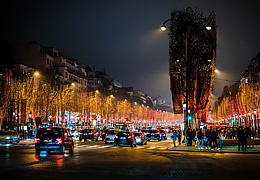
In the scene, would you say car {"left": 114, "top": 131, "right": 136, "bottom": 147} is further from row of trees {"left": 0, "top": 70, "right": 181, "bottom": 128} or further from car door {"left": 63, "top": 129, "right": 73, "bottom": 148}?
row of trees {"left": 0, "top": 70, "right": 181, "bottom": 128}

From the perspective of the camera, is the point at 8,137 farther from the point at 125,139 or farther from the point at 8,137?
the point at 125,139

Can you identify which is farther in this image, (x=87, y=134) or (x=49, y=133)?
(x=87, y=134)

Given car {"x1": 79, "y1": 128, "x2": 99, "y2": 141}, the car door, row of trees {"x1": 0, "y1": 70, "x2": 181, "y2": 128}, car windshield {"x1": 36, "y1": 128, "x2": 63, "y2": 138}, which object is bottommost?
car {"x1": 79, "y1": 128, "x2": 99, "y2": 141}

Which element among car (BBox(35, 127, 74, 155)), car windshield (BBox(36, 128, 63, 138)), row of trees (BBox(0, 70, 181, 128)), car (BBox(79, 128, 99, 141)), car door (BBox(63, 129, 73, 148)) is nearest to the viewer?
car (BBox(35, 127, 74, 155))

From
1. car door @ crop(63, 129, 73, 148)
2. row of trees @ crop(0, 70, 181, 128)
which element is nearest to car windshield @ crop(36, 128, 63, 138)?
car door @ crop(63, 129, 73, 148)

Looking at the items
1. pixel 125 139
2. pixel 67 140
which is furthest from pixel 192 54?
pixel 67 140

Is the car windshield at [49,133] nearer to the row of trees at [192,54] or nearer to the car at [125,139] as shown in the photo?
the car at [125,139]

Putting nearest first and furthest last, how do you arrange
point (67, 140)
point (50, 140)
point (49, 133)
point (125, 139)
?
1. point (50, 140)
2. point (49, 133)
3. point (67, 140)
4. point (125, 139)

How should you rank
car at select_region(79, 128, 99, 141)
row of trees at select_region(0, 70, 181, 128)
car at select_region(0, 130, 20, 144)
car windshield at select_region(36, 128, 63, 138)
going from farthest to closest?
row of trees at select_region(0, 70, 181, 128), car at select_region(79, 128, 99, 141), car at select_region(0, 130, 20, 144), car windshield at select_region(36, 128, 63, 138)

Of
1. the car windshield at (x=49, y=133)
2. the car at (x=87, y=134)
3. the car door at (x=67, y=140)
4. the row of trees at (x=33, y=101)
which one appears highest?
the row of trees at (x=33, y=101)

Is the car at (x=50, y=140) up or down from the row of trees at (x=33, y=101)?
down

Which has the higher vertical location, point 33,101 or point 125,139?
point 33,101

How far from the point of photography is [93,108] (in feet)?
349

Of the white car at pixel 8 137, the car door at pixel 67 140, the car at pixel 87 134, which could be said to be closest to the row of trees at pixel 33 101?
the car at pixel 87 134
